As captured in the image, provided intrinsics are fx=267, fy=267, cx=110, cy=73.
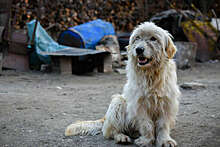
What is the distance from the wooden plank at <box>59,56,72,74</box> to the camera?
9141mm

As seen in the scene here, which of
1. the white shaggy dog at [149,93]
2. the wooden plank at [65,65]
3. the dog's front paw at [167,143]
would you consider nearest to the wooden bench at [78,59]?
the wooden plank at [65,65]

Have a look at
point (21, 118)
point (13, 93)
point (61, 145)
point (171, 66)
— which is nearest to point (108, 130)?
point (61, 145)

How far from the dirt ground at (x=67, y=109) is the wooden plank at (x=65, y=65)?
1.69 ft

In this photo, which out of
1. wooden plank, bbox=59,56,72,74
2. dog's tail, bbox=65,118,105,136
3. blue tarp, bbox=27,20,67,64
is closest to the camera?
dog's tail, bbox=65,118,105,136

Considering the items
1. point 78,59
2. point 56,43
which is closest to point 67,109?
point 78,59

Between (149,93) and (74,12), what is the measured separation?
9.60 m

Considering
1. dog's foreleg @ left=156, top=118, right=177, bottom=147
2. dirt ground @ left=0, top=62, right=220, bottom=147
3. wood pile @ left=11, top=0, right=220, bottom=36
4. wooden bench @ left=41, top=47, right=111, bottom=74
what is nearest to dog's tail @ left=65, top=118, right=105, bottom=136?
dirt ground @ left=0, top=62, right=220, bottom=147

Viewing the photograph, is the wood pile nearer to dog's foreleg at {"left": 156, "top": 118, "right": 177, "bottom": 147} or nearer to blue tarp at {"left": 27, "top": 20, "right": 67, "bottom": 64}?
blue tarp at {"left": 27, "top": 20, "right": 67, "bottom": 64}

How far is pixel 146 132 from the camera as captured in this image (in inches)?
125

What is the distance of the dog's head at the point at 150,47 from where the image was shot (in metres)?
3.20

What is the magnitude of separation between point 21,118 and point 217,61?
32.8ft

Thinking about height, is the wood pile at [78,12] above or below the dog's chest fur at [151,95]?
above

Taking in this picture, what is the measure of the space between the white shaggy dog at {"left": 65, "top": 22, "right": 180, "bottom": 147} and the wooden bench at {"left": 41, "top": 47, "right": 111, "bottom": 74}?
556cm

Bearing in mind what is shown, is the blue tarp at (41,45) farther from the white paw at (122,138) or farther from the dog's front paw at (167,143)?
the dog's front paw at (167,143)
